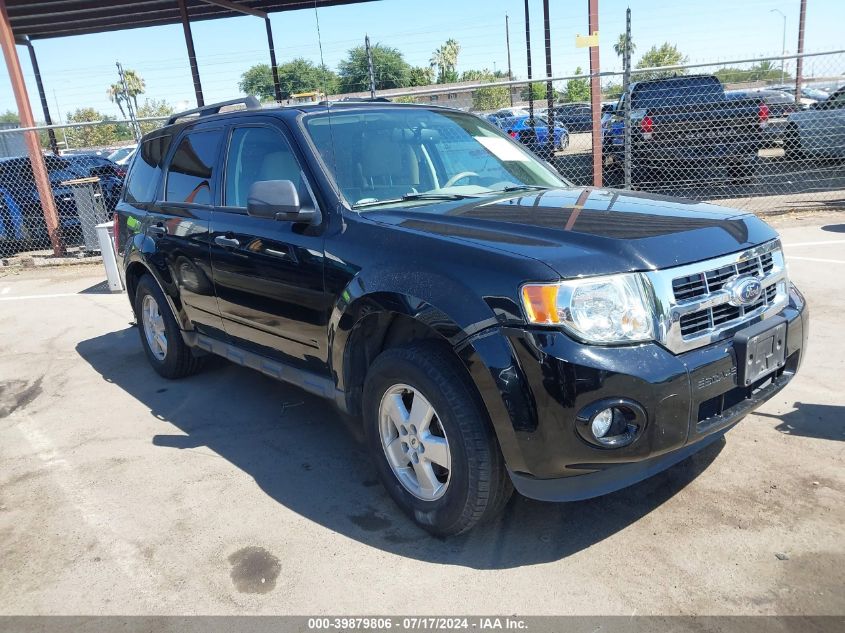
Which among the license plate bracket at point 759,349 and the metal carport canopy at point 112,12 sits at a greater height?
the metal carport canopy at point 112,12

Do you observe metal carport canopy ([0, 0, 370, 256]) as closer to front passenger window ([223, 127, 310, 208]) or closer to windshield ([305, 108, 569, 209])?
front passenger window ([223, 127, 310, 208])

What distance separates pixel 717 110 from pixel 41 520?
1091 centimetres

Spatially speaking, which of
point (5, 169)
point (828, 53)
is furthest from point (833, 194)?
point (5, 169)

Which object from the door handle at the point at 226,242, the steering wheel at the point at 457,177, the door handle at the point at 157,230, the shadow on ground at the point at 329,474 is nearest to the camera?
the shadow on ground at the point at 329,474

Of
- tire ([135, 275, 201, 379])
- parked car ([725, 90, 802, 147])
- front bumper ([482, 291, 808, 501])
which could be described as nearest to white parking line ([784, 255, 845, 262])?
front bumper ([482, 291, 808, 501])

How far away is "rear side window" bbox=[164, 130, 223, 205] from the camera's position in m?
4.29

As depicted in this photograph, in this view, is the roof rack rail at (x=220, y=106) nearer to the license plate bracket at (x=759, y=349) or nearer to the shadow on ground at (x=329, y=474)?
the shadow on ground at (x=329, y=474)

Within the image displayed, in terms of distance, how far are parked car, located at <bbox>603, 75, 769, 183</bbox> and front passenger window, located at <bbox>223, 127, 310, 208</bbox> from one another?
25.9 ft

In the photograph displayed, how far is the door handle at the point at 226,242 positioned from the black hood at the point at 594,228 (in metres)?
1.07

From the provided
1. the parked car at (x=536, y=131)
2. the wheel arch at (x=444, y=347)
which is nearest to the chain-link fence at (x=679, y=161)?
the parked car at (x=536, y=131)

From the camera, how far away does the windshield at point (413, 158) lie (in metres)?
3.51

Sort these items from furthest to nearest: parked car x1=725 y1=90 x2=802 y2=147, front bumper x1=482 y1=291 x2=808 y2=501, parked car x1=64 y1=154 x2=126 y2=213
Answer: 1. parked car x1=64 y1=154 x2=126 y2=213
2. parked car x1=725 y1=90 x2=802 y2=147
3. front bumper x1=482 y1=291 x2=808 y2=501

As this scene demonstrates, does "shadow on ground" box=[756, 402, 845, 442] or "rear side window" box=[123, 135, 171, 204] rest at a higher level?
"rear side window" box=[123, 135, 171, 204]

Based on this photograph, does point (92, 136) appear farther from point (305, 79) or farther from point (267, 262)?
point (267, 262)
